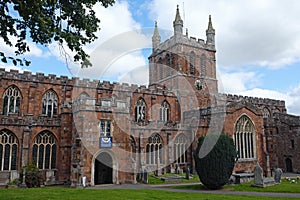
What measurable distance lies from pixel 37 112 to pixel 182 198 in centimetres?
1993

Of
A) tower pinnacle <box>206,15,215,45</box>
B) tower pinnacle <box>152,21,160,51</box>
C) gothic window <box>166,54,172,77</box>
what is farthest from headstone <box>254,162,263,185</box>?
tower pinnacle <box>152,21,160,51</box>

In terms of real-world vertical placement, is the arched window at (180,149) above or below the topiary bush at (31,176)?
above

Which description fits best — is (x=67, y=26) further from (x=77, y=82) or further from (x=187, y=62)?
(x=187, y=62)

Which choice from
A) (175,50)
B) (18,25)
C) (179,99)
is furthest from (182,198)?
(175,50)

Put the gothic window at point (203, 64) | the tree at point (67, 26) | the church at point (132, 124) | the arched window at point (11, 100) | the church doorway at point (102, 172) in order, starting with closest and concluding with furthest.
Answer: the tree at point (67, 26) → the church at point (132, 124) → the church doorway at point (102, 172) → the arched window at point (11, 100) → the gothic window at point (203, 64)

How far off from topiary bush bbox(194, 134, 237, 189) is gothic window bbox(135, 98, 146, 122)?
15359 mm

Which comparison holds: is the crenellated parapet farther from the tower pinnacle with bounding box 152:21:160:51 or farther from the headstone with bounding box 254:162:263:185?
the headstone with bounding box 254:162:263:185

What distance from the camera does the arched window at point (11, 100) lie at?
27.4 meters

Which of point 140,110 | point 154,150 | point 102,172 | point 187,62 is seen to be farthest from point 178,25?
point 102,172

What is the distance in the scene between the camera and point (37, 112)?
28453 millimetres

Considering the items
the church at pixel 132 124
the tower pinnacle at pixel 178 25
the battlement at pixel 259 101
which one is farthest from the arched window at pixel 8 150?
the battlement at pixel 259 101

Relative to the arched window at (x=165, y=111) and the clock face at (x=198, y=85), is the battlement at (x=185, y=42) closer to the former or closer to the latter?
the clock face at (x=198, y=85)

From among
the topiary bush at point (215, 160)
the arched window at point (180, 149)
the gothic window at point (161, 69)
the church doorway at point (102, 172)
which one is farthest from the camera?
the gothic window at point (161, 69)

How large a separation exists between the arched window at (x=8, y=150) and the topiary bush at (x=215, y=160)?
51.4ft
